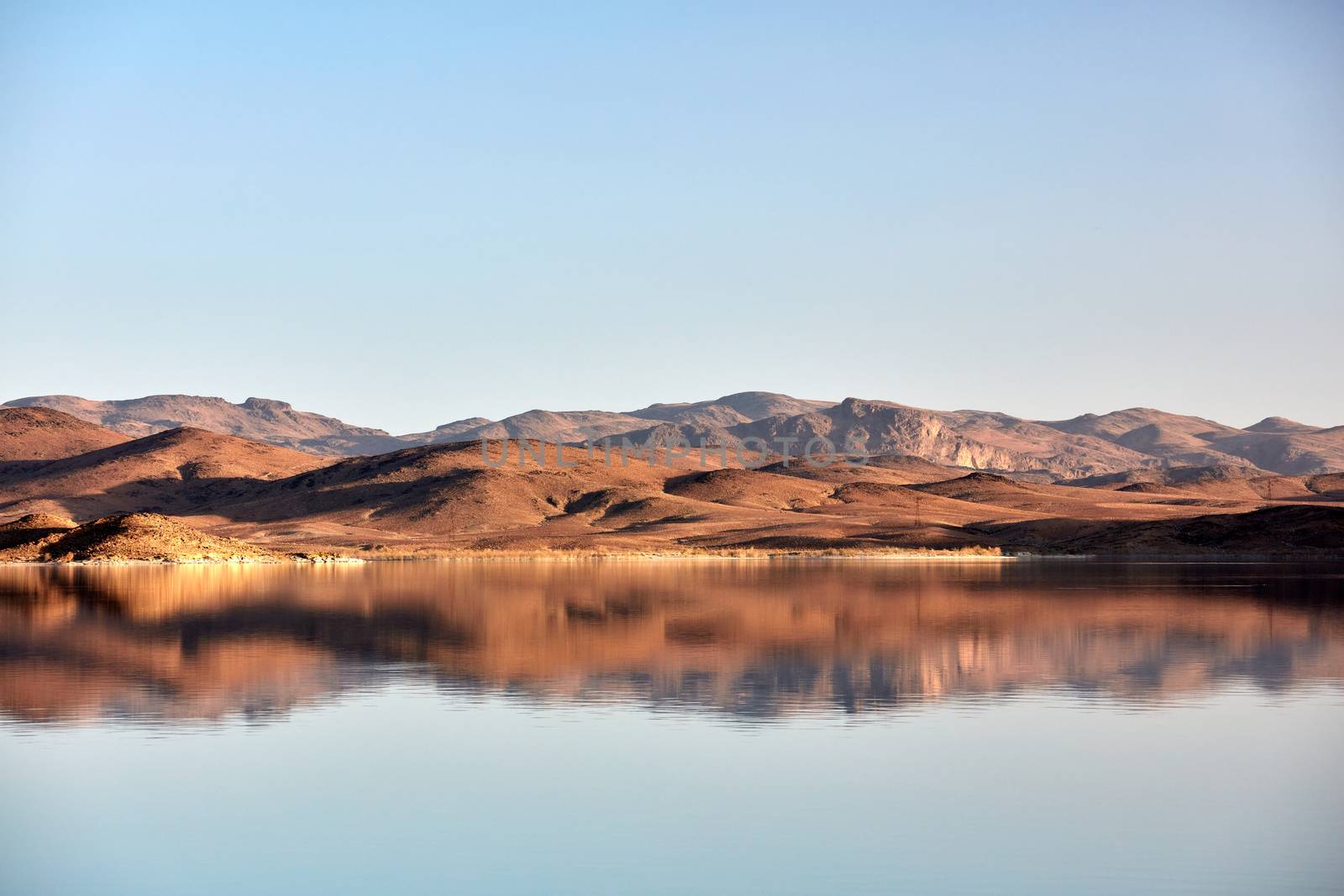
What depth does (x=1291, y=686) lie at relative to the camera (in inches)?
1054

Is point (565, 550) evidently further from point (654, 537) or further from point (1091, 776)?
point (1091, 776)

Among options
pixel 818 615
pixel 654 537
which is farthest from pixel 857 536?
pixel 818 615

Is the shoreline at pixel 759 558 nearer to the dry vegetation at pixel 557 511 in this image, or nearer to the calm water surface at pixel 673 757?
the dry vegetation at pixel 557 511

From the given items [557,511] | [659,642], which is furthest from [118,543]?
[659,642]

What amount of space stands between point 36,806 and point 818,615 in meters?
28.9

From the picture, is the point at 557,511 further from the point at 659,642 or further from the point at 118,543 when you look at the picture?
the point at 659,642

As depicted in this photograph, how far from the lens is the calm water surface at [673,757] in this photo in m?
13.9

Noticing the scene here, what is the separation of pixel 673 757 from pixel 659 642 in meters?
15.4

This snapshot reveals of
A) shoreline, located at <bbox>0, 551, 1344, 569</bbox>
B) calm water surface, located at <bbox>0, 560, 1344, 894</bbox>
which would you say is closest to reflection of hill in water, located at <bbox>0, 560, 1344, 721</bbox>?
calm water surface, located at <bbox>0, 560, 1344, 894</bbox>

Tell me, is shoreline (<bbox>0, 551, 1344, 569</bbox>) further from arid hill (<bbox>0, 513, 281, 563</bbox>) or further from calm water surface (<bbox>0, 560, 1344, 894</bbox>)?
calm water surface (<bbox>0, 560, 1344, 894</bbox>)

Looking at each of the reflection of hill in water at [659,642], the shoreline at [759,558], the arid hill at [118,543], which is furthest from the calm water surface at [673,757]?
the shoreline at [759,558]

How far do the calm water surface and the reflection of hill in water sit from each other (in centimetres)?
19

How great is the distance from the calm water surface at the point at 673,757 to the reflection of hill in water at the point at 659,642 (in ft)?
0.62

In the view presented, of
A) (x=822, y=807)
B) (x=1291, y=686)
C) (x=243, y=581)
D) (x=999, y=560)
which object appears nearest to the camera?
(x=822, y=807)
